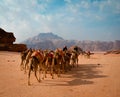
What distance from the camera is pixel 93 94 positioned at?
389 inches

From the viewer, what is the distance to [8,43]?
43906mm

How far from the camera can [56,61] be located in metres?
14.4

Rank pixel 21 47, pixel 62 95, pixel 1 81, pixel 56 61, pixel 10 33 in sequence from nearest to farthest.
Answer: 1. pixel 62 95
2. pixel 1 81
3. pixel 56 61
4. pixel 21 47
5. pixel 10 33

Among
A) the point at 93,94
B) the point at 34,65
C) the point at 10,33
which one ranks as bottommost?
the point at 93,94

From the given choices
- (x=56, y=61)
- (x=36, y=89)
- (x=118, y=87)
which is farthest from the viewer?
(x=56, y=61)

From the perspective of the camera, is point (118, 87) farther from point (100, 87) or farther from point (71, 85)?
point (71, 85)

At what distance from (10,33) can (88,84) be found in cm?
3717

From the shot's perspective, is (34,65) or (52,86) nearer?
(52,86)

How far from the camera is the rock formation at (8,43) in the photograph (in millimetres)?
41406

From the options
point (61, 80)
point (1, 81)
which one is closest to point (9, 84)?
point (1, 81)

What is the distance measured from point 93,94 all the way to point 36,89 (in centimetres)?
295

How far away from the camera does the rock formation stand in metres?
41.4

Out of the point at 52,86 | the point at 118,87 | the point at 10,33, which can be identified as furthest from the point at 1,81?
the point at 10,33

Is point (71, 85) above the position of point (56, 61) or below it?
below
